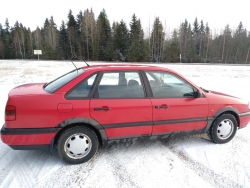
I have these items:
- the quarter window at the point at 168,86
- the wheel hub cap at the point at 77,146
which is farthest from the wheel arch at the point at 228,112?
the wheel hub cap at the point at 77,146

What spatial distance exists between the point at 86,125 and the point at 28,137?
87cm

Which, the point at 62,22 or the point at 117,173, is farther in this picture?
the point at 62,22

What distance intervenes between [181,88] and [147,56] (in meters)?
32.5

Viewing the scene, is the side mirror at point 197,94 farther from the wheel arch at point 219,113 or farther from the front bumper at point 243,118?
the front bumper at point 243,118

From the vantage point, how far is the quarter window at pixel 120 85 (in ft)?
10.1

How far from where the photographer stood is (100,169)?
9.61 feet

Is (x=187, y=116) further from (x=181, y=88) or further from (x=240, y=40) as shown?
(x=240, y=40)

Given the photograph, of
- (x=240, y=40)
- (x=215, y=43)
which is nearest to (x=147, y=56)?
(x=215, y=43)

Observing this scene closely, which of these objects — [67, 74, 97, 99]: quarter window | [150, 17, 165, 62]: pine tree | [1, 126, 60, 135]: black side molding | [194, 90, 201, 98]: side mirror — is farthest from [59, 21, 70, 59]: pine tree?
[194, 90, 201, 98]: side mirror

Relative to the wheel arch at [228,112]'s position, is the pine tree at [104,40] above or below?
above

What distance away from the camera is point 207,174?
2.82 metres

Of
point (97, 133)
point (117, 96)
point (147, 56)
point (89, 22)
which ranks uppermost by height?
point (89, 22)

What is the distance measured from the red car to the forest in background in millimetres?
32153

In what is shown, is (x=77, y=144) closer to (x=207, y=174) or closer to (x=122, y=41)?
(x=207, y=174)
